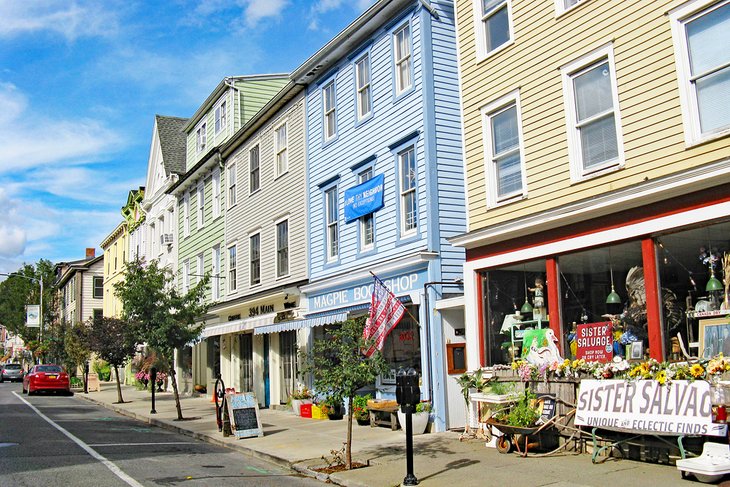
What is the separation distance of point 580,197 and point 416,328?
557cm

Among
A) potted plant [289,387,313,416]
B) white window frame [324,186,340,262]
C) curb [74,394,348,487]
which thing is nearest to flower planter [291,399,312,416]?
potted plant [289,387,313,416]

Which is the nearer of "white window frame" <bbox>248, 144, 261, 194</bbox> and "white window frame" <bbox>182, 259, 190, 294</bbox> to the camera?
"white window frame" <bbox>248, 144, 261, 194</bbox>

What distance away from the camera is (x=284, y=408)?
69.5 ft

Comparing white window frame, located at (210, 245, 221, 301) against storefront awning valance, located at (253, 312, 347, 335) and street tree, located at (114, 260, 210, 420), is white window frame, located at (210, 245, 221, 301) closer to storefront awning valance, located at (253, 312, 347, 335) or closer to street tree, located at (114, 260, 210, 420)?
street tree, located at (114, 260, 210, 420)

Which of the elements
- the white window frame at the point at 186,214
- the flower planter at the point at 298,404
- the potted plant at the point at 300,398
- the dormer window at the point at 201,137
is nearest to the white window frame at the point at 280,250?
the potted plant at the point at 300,398

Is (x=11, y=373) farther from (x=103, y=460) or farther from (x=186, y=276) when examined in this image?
(x=103, y=460)

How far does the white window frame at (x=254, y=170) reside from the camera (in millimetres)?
23984

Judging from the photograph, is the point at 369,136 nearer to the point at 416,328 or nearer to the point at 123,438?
the point at 416,328

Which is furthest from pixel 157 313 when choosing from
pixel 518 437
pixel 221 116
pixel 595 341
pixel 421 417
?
pixel 595 341

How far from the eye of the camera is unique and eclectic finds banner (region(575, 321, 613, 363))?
36.1ft

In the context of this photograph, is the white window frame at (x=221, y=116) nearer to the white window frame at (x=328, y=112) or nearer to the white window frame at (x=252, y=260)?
the white window frame at (x=252, y=260)

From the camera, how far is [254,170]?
24359 mm

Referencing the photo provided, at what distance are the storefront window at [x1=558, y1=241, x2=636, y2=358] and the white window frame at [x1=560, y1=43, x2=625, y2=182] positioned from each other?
48.8 inches

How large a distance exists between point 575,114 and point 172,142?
2762 centimetres
